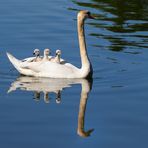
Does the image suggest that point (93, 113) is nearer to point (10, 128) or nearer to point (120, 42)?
point (10, 128)

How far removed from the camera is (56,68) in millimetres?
16297

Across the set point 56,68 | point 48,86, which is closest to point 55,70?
point 56,68

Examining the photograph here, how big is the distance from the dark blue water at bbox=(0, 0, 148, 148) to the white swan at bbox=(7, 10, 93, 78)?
0.59ft

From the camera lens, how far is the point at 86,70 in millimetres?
16406

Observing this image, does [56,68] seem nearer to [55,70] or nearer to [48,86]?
[55,70]

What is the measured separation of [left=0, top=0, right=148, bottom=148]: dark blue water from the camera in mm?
12727

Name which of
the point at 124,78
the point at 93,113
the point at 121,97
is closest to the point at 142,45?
the point at 124,78

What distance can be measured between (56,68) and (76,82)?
51 cm

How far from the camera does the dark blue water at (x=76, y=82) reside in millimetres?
12727

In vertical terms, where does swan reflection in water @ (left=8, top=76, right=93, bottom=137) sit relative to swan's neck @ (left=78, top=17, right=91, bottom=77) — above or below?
below

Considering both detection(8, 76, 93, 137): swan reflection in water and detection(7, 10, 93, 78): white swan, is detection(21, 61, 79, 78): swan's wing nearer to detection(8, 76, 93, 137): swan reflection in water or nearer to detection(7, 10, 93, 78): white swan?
detection(7, 10, 93, 78): white swan

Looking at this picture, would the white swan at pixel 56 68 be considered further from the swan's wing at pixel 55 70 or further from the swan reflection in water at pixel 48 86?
the swan reflection in water at pixel 48 86

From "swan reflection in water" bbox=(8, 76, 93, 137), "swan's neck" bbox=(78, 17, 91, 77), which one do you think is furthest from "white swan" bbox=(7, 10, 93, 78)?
"swan reflection in water" bbox=(8, 76, 93, 137)

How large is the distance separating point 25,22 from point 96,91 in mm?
6595
